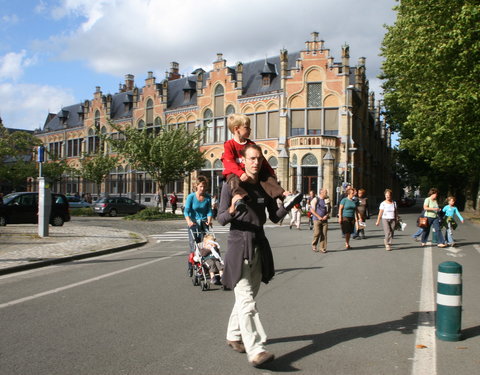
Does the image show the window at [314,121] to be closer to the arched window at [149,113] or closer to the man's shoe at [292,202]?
the arched window at [149,113]

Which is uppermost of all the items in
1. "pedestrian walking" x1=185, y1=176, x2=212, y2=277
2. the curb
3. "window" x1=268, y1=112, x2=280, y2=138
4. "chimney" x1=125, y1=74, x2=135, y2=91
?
"chimney" x1=125, y1=74, x2=135, y2=91

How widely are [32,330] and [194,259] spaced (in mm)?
3082

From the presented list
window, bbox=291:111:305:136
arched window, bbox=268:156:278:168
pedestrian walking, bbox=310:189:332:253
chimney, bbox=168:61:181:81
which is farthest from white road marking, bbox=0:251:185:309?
chimney, bbox=168:61:181:81

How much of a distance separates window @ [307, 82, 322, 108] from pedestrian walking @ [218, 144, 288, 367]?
35.4 meters

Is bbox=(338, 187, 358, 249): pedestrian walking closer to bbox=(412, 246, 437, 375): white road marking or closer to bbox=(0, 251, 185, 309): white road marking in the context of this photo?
bbox=(0, 251, 185, 309): white road marking

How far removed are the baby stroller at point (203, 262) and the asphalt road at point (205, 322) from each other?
20cm

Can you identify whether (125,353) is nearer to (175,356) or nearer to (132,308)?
(175,356)

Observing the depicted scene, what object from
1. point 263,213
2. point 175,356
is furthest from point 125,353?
point 263,213

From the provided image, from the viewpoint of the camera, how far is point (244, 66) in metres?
44.9

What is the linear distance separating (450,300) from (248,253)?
218cm

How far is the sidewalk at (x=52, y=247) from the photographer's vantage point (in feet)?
33.7

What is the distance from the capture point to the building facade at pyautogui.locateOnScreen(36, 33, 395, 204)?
37.5 meters

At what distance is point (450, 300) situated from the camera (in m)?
4.89

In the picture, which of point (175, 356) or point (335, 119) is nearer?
point (175, 356)
